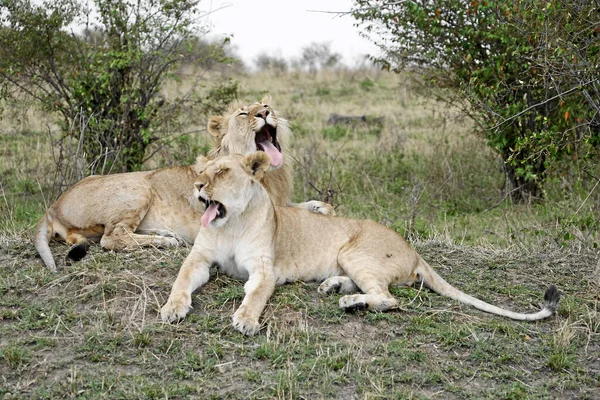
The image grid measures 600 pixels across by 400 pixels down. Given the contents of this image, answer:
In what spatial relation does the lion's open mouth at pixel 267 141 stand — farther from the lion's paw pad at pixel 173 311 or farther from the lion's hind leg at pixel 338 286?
the lion's paw pad at pixel 173 311

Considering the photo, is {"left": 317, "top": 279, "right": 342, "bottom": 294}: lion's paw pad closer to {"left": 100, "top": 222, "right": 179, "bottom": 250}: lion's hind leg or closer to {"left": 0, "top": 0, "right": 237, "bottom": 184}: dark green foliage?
{"left": 100, "top": 222, "right": 179, "bottom": 250}: lion's hind leg

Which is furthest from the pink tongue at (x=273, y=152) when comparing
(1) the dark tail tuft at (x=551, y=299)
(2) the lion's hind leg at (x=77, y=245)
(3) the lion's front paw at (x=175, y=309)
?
(1) the dark tail tuft at (x=551, y=299)

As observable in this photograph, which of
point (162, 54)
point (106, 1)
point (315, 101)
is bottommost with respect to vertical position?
point (315, 101)

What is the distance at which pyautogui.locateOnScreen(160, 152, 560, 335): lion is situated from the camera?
4582 millimetres

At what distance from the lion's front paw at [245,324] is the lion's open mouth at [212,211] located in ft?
1.82

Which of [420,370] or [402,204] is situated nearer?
[420,370]

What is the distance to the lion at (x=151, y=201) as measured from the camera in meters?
5.74

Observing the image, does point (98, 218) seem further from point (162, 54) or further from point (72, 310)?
point (162, 54)

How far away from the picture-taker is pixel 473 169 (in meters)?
10.3

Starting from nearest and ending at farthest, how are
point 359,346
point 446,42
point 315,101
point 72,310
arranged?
1. point 359,346
2. point 72,310
3. point 446,42
4. point 315,101

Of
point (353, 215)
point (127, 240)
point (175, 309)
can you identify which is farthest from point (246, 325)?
point (353, 215)

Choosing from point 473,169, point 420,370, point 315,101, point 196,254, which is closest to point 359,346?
point 420,370

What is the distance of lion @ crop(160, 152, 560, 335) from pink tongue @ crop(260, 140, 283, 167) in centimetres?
45

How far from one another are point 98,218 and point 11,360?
6.68 ft
